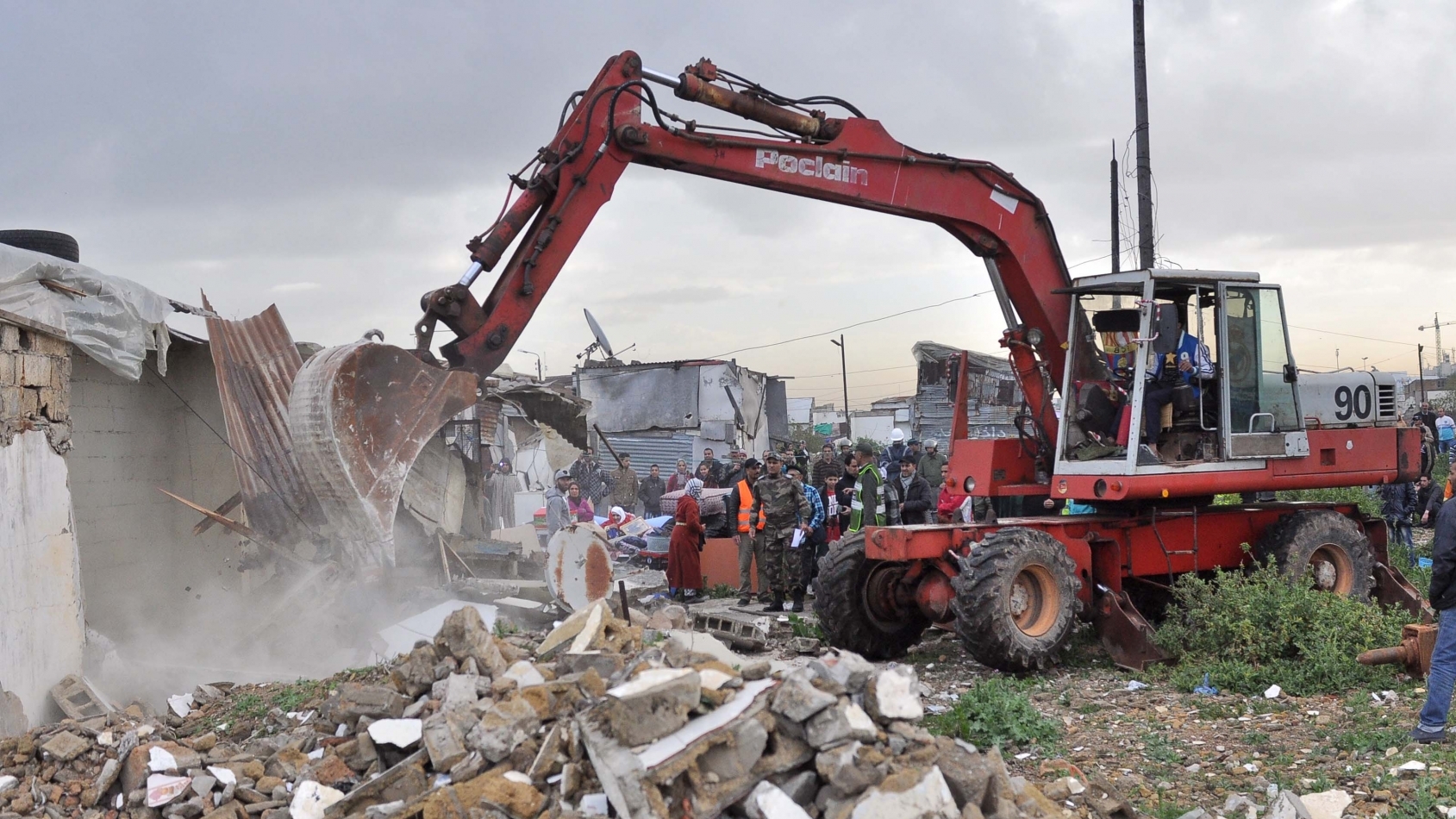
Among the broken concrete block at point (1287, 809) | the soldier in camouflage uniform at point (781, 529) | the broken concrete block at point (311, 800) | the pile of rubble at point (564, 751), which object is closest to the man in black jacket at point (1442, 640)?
the broken concrete block at point (1287, 809)

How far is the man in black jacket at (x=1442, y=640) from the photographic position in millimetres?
5902

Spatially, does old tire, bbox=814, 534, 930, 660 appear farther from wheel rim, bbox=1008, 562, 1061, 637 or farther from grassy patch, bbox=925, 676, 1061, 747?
grassy patch, bbox=925, 676, 1061, 747

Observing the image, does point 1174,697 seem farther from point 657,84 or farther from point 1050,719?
point 657,84

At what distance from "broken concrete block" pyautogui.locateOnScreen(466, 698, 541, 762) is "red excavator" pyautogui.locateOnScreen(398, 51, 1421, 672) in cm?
297

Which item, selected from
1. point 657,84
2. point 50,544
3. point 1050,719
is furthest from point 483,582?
point 1050,719

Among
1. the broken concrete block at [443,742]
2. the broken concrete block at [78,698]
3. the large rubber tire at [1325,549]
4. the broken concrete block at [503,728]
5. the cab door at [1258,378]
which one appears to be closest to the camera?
the broken concrete block at [503,728]

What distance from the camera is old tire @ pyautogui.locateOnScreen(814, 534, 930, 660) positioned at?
877 centimetres

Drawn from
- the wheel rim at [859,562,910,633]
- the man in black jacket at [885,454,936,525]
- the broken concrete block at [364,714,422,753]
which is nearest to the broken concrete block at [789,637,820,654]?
the wheel rim at [859,562,910,633]

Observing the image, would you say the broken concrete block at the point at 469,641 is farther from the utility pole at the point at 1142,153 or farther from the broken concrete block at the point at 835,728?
the utility pole at the point at 1142,153

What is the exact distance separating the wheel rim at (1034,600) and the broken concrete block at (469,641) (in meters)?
3.74

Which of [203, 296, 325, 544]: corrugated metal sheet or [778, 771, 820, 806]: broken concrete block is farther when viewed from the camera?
[203, 296, 325, 544]: corrugated metal sheet

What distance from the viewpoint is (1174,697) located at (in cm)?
748

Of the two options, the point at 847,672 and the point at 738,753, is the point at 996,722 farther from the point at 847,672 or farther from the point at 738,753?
the point at 738,753

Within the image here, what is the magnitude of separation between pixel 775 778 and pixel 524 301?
3982 millimetres
